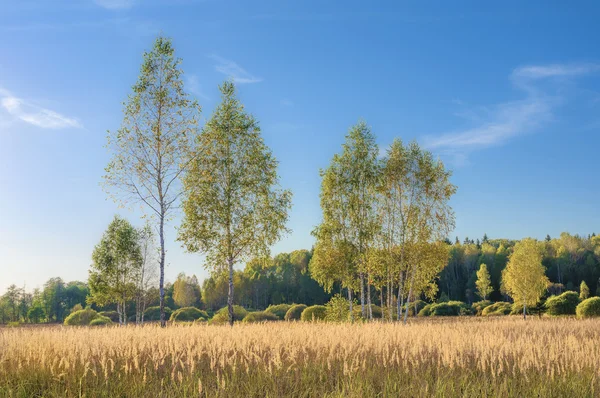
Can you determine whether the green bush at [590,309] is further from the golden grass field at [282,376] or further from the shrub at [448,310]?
the golden grass field at [282,376]

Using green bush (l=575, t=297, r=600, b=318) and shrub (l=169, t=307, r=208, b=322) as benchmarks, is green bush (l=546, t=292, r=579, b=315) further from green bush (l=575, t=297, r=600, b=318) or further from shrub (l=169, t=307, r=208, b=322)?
shrub (l=169, t=307, r=208, b=322)

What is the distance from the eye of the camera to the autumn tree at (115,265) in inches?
1599

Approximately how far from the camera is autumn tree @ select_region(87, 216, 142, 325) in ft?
133

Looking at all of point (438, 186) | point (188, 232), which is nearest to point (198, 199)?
point (188, 232)

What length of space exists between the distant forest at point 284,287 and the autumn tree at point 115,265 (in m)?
44.6

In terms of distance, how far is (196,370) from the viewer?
7434 millimetres

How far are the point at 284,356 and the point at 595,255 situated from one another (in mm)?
129334

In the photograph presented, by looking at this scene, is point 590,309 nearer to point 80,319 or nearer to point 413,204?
point 413,204

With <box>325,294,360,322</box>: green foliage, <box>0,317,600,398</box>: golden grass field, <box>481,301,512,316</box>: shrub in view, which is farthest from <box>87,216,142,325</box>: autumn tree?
<box>481,301,512,316</box>: shrub

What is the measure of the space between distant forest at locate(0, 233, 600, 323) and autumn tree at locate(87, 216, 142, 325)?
44.6 m

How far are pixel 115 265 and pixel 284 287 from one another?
223ft

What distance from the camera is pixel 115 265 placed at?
41.1 metres

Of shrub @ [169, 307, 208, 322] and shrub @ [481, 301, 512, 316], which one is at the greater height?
shrub @ [169, 307, 208, 322]

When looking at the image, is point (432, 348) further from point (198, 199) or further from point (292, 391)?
point (198, 199)
